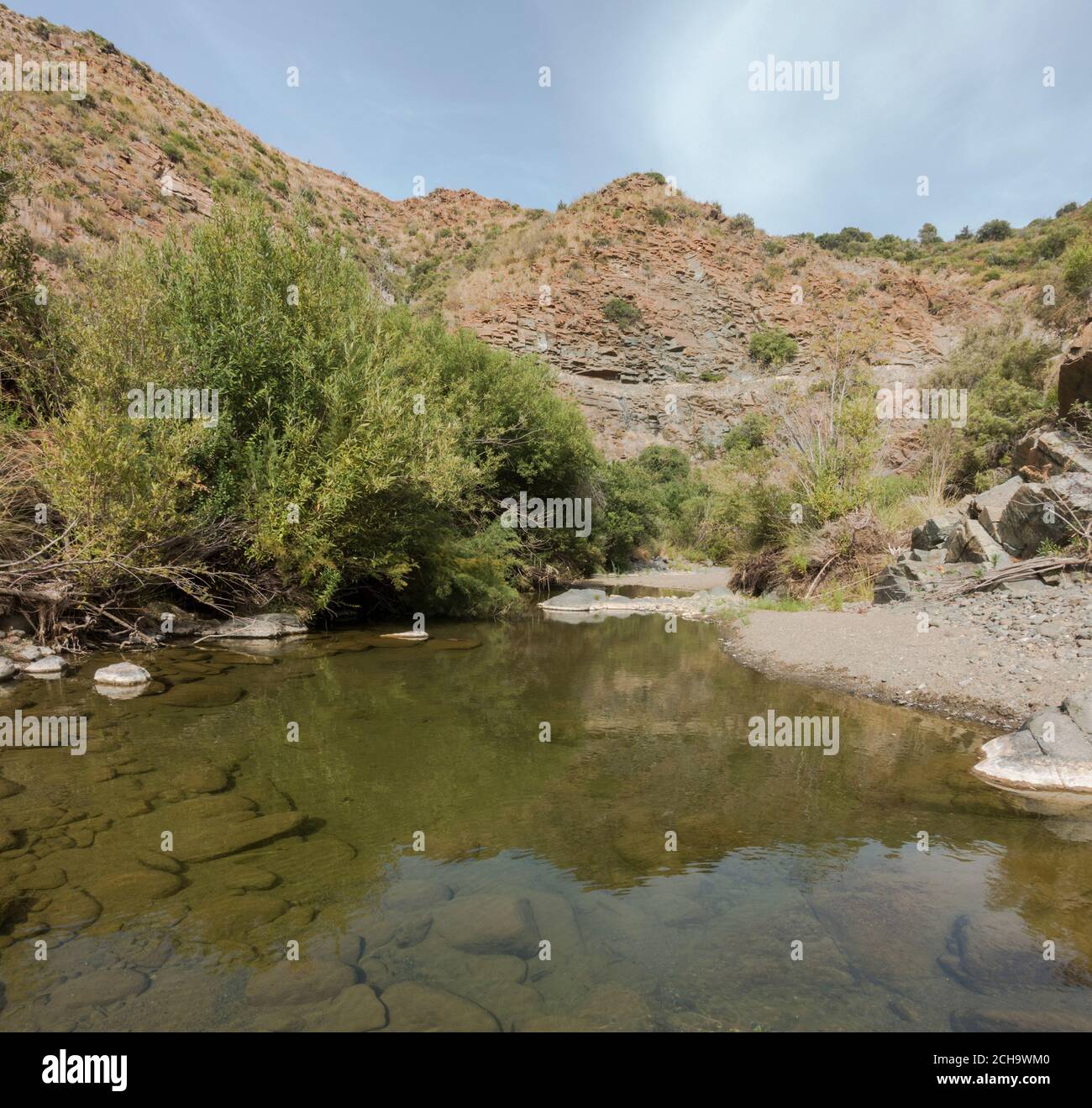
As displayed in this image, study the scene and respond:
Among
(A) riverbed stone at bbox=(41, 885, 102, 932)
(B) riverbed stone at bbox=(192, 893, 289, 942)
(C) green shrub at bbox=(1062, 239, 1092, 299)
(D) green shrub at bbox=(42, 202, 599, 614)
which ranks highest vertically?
(C) green shrub at bbox=(1062, 239, 1092, 299)

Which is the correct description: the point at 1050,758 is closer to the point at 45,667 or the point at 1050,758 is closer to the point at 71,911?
the point at 71,911

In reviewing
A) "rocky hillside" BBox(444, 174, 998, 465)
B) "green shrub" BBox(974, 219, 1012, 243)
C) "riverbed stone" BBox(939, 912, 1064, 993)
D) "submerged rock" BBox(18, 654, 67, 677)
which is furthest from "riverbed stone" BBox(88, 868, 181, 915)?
"green shrub" BBox(974, 219, 1012, 243)

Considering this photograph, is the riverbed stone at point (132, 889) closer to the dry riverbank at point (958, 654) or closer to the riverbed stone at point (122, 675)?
the riverbed stone at point (122, 675)

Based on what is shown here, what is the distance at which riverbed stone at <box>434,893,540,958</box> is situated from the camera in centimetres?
405

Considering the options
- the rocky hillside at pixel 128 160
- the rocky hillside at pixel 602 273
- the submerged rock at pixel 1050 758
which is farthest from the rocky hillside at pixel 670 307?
the submerged rock at pixel 1050 758

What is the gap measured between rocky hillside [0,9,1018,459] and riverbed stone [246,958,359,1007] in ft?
143

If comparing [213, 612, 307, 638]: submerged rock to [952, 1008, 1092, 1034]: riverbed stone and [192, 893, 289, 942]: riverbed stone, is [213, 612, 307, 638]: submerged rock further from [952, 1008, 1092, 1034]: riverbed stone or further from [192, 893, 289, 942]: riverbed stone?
[952, 1008, 1092, 1034]: riverbed stone

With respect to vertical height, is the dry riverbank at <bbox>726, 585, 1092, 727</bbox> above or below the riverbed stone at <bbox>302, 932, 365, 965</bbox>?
above

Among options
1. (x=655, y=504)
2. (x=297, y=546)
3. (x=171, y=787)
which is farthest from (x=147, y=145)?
(x=171, y=787)

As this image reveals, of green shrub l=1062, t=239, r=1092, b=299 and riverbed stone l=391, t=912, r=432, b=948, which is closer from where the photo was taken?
riverbed stone l=391, t=912, r=432, b=948

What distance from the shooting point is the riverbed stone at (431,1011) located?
3295 mm

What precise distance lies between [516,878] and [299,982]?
1765mm
